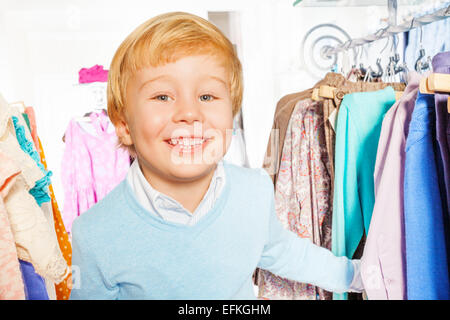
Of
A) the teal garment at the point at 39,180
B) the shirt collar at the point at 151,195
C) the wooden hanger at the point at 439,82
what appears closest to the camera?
the wooden hanger at the point at 439,82

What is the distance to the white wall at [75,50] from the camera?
0.68 meters

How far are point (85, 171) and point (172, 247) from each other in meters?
0.39

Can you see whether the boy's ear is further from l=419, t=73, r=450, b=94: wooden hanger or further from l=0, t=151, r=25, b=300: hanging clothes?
l=419, t=73, r=450, b=94: wooden hanger

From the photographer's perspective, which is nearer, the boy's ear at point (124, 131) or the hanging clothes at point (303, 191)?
the boy's ear at point (124, 131)

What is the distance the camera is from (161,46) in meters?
0.45

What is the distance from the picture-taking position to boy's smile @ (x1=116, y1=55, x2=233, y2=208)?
1.45 feet

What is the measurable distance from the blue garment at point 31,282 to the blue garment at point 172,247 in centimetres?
12

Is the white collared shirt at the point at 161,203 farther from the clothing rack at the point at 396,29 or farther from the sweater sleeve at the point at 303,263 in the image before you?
the clothing rack at the point at 396,29

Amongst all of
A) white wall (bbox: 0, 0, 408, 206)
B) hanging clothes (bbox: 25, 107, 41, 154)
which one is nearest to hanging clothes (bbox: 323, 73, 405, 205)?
white wall (bbox: 0, 0, 408, 206)

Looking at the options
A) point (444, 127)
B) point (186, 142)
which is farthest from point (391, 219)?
point (186, 142)

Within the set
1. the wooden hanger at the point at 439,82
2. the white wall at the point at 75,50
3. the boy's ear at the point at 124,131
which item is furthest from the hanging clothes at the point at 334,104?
the boy's ear at the point at 124,131

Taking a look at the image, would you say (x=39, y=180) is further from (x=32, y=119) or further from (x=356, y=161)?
(x=356, y=161)

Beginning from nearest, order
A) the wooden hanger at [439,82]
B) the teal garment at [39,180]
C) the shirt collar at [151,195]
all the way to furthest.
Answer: the wooden hanger at [439,82] → the shirt collar at [151,195] → the teal garment at [39,180]
